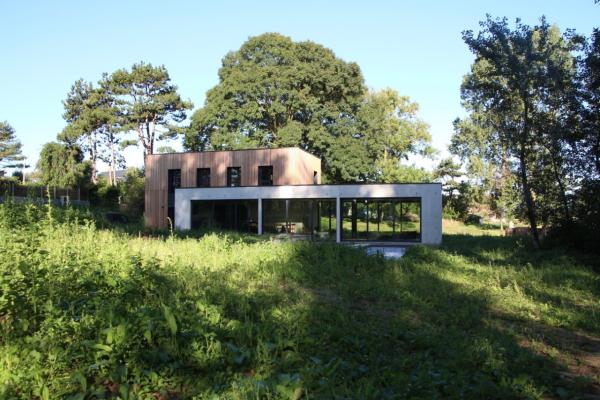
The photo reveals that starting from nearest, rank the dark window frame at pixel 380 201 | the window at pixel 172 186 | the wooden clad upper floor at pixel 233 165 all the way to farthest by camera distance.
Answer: the dark window frame at pixel 380 201 → the wooden clad upper floor at pixel 233 165 → the window at pixel 172 186

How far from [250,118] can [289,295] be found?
31758 mm

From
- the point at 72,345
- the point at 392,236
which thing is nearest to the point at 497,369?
the point at 72,345

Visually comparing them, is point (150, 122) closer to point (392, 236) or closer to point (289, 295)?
point (392, 236)

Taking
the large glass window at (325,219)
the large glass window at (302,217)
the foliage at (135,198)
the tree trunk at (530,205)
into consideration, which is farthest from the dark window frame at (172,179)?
the tree trunk at (530,205)

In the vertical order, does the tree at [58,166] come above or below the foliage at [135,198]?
above

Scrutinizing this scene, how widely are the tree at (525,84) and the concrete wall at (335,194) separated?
18.6 feet

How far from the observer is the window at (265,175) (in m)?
30.9

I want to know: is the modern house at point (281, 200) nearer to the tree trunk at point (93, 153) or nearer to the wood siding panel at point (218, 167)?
the wood siding panel at point (218, 167)

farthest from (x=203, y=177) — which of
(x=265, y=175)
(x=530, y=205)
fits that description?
(x=530, y=205)

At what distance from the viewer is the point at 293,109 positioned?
37.0m

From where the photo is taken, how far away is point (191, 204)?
28391 mm

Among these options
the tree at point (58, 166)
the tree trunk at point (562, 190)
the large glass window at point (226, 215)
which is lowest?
the large glass window at point (226, 215)

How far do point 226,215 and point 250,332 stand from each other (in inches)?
937

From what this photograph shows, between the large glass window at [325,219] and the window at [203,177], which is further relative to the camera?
the window at [203,177]
